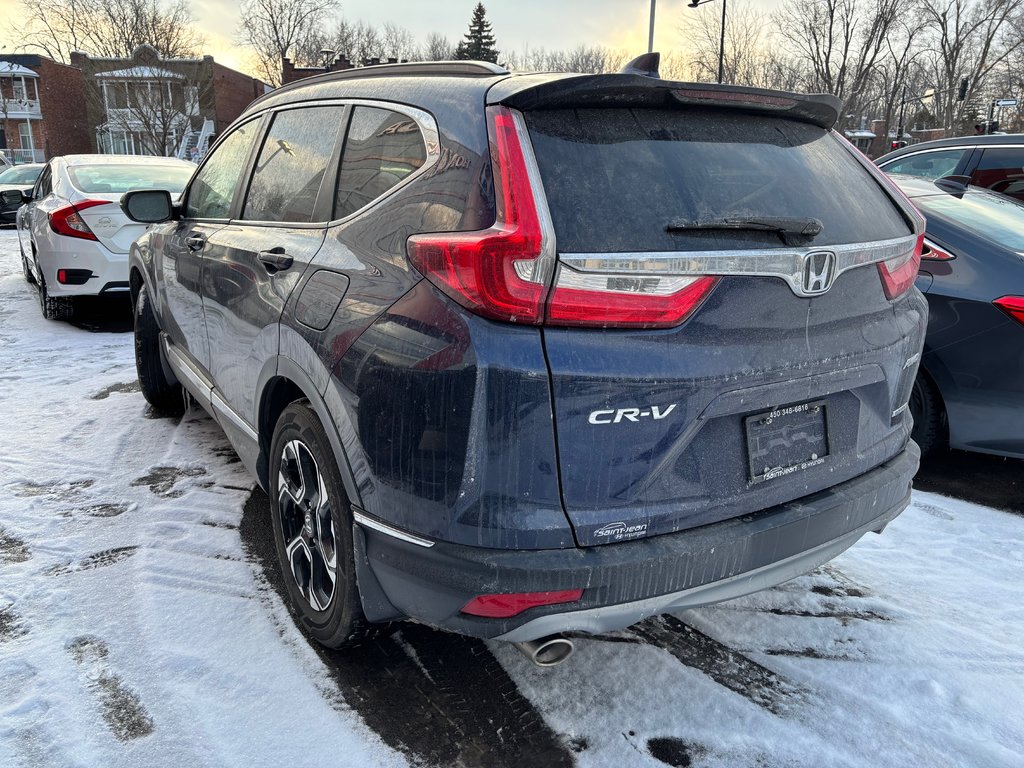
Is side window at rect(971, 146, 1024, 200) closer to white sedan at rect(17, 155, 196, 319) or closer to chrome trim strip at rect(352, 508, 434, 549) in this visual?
chrome trim strip at rect(352, 508, 434, 549)

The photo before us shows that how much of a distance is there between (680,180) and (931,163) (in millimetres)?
5835

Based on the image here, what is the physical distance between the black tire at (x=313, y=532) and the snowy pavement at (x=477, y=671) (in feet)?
0.55

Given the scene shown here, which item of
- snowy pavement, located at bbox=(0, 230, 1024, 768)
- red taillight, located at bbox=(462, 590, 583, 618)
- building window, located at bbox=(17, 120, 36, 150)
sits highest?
building window, located at bbox=(17, 120, 36, 150)

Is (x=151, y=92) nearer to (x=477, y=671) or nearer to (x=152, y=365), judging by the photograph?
(x=152, y=365)

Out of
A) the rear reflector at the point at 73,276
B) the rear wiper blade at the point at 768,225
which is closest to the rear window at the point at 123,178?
the rear reflector at the point at 73,276

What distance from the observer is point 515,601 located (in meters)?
1.86

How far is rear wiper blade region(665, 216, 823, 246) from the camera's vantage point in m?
1.94

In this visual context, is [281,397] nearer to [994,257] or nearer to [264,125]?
[264,125]

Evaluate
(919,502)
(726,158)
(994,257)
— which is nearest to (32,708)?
(726,158)

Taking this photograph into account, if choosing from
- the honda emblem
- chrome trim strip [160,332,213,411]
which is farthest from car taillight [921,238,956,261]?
chrome trim strip [160,332,213,411]

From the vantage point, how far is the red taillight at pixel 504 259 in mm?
1780

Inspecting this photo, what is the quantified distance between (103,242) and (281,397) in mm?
5591

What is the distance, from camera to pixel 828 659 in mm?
2621

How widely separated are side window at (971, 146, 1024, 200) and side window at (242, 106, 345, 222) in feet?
19.6
